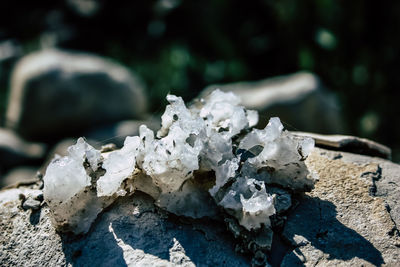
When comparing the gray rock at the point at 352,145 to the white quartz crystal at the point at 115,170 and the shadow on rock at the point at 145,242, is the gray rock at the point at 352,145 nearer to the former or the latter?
the shadow on rock at the point at 145,242

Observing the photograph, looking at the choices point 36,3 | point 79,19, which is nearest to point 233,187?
point 79,19

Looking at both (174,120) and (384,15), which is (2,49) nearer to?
(384,15)

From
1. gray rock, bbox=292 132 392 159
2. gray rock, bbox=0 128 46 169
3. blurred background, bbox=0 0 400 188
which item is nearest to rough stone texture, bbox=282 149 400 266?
gray rock, bbox=292 132 392 159

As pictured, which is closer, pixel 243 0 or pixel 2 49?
pixel 243 0

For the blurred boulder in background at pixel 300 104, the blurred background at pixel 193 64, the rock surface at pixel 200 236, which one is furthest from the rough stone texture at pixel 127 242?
the blurred boulder in background at pixel 300 104

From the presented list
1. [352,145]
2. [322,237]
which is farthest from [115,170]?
[352,145]

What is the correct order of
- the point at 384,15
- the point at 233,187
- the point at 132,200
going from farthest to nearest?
the point at 384,15 < the point at 132,200 < the point at 233,187
